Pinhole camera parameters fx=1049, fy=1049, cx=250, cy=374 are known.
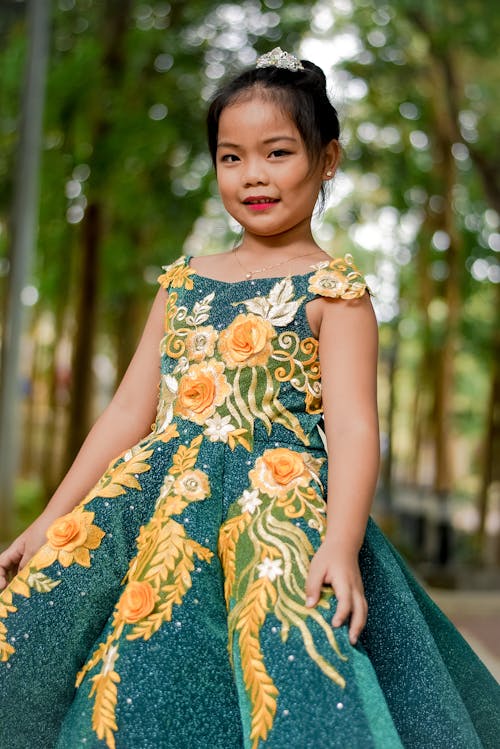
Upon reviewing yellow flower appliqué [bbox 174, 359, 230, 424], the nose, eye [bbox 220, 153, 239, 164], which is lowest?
yellow flower appliqué [bbox 174, 359, 230, 424]

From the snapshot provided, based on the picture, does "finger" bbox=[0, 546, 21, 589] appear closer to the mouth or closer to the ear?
the mouth

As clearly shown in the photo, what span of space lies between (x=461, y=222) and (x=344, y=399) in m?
12.7

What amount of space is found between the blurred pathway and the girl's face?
13.7 feet

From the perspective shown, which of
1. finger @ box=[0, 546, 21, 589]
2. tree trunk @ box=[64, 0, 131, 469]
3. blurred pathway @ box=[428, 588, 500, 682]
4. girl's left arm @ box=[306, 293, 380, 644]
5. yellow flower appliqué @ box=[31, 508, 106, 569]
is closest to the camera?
girl's left arm @ box=[306, 293, 380, 644]

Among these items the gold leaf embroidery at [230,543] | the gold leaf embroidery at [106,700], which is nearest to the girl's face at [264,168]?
the gold leaf embroidery at [230,543]

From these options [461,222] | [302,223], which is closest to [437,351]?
[461,222]

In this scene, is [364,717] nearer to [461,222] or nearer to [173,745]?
[173,745]

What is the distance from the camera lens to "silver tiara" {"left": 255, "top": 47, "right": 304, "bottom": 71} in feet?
7.52

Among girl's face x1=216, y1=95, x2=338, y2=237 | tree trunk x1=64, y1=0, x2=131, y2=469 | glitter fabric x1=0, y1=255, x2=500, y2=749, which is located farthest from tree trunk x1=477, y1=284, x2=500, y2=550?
girl's face x1=216, y1=95, x2=338, y2=237

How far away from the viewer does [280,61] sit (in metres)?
2.31

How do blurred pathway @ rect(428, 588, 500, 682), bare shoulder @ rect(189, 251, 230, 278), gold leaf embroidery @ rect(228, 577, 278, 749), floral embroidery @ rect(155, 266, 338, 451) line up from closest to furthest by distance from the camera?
gold leaf embroidery @ rect(228, 577, 278, 749)
floral embroidery @ rect(155, 266, 338, 451)
bare shoulder @ rect(189, 251, 230, 278)
blurred pathway @ rect(428, 588, 500, 682)

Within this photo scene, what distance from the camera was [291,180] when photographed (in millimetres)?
2203

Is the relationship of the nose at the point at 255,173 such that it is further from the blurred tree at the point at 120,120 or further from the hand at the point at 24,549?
the blurred tree at the point at 120,120

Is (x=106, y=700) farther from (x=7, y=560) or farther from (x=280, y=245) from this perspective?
(x=280, y=245)
